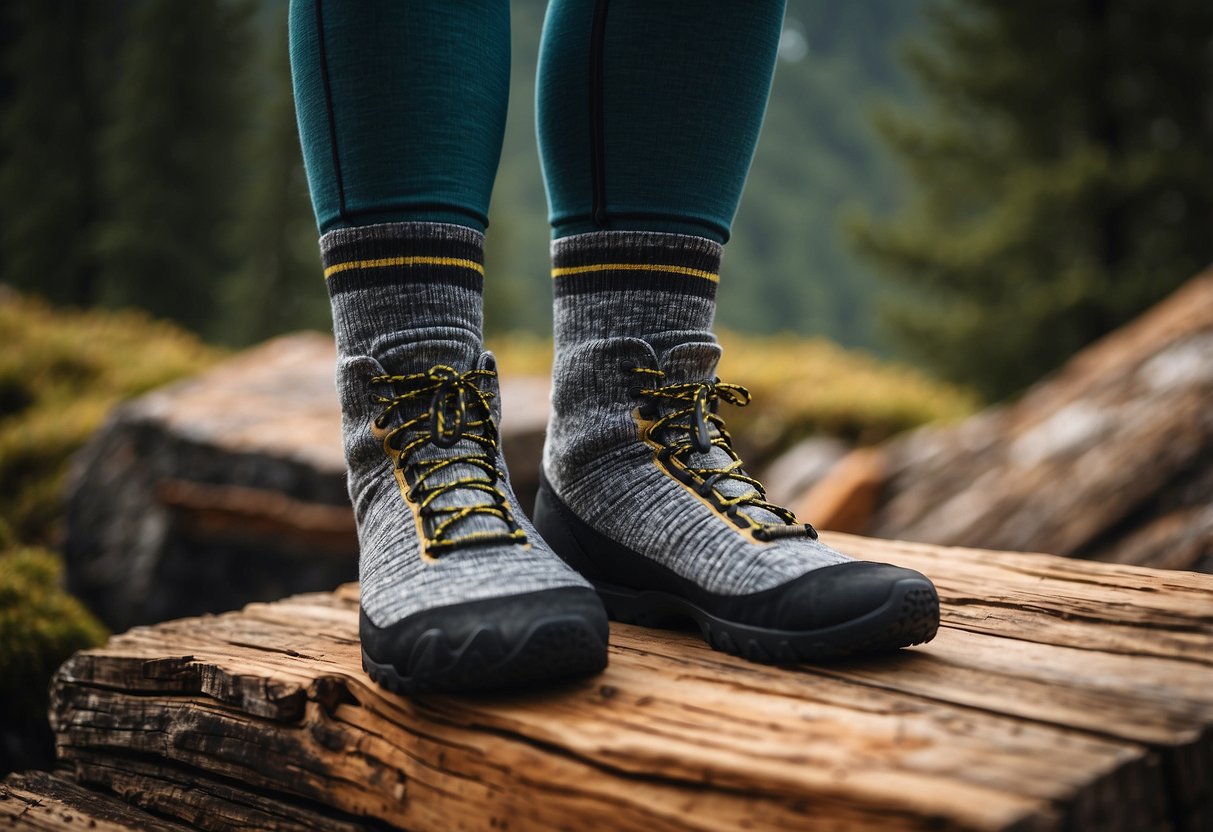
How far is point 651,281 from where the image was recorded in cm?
109

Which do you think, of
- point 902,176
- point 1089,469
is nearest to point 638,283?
point 1089,469

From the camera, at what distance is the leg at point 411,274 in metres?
0.96

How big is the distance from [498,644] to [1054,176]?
7.10 meters

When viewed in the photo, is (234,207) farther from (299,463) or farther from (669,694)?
(669,694)

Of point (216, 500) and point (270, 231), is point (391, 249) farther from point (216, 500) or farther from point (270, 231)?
point (270, 231)

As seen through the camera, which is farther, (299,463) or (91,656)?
(299,463)

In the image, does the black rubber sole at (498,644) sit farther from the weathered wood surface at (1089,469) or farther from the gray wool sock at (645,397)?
the weathered wood surface at (1089,469)

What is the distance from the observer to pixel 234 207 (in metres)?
12.3

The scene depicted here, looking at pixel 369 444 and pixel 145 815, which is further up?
pixel 369 444

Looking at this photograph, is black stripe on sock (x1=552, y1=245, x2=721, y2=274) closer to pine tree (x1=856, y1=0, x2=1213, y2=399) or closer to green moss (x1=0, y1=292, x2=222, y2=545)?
green moss (x1=0, y1=292, x2=222, y2=545)

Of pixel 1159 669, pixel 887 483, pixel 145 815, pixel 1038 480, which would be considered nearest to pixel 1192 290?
pixel 1038 480

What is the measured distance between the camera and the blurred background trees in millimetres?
6719

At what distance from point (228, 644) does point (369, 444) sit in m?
0.41

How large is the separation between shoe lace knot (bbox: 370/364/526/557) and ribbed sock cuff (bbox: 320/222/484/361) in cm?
5
